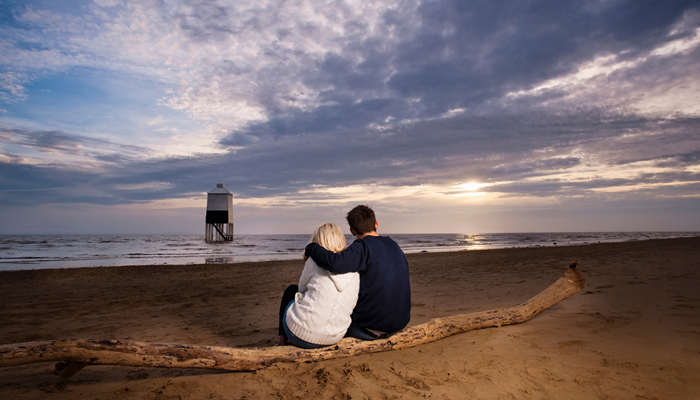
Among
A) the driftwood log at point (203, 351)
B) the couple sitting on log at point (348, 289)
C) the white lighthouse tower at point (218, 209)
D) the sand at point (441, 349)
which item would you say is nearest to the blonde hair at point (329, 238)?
the couple sitting on log at point (348, 289)

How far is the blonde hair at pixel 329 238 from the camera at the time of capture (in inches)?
130

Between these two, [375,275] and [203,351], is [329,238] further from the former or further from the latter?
[203,351]

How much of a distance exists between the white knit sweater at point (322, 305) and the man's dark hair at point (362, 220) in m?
0.44

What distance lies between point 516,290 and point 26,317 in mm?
9547

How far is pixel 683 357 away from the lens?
329cm

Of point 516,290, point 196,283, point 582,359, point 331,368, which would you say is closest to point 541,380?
point 582,359

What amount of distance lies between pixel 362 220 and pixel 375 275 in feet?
1.73

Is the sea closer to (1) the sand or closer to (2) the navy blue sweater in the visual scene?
(1) the sand

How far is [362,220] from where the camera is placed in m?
3.46

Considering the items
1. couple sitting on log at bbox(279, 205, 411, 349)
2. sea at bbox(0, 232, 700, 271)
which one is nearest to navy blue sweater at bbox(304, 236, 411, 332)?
couple sitting on log at bbox(279, 205, 411, 349)

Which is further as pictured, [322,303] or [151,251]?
[151,251]

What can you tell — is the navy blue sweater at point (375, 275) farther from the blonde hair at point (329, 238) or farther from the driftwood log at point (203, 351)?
the driftwood log at point (203, 351)

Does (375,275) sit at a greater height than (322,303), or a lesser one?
greater

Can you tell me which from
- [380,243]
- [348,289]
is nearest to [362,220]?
[380,243]
